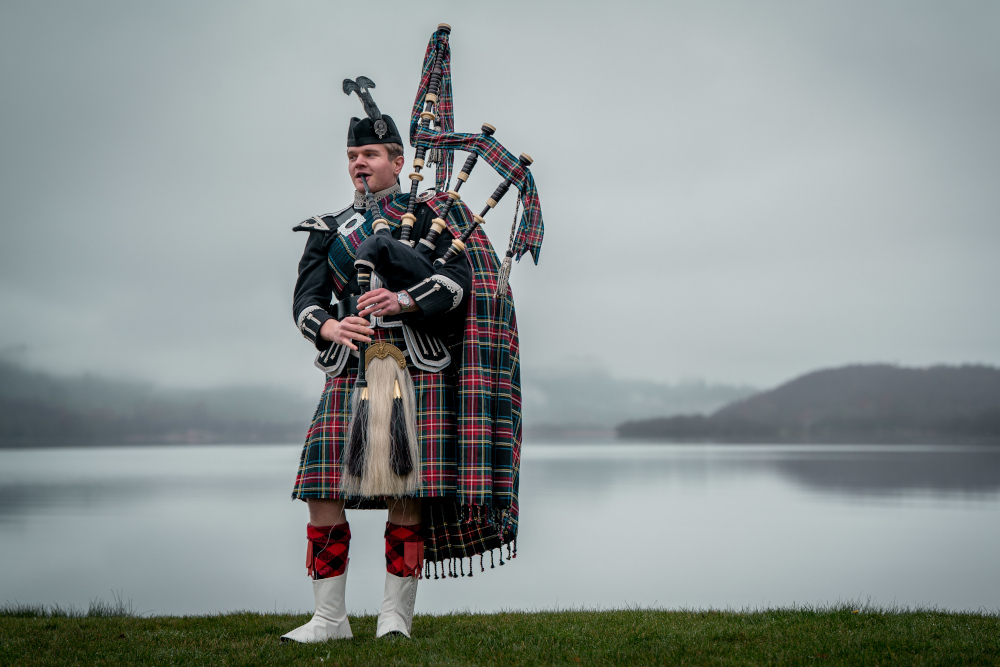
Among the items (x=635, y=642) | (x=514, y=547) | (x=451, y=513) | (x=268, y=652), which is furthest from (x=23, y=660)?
(x=635, y=642)

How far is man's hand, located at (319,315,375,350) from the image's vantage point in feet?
→ 11.0

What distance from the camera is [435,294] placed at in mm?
3395

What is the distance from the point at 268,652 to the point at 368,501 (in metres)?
0.74

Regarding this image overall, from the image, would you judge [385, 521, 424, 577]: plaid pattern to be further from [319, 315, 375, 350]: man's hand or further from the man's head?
the man's head

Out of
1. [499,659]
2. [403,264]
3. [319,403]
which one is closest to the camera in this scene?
[499,659]

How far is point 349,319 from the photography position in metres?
3.40

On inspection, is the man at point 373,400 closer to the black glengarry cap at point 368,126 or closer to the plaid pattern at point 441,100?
the black glengarry cap at point 368,126

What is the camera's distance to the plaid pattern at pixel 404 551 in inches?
137

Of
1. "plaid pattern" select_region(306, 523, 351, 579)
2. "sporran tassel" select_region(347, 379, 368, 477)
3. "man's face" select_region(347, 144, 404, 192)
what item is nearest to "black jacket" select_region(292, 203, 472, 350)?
"man's face" select_region(347, 144, 404, 192)

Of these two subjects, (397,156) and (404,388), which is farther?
(397,156)

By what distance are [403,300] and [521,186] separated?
74 centimetres

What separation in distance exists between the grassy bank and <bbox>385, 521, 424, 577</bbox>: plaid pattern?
0.92 ft

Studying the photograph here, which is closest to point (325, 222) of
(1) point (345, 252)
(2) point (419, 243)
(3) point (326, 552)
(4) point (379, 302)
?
(1) point (345, 252)

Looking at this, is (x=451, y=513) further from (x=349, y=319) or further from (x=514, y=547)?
(x=349, y=319)
